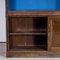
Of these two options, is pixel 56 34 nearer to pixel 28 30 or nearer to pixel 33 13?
pixel 33 13

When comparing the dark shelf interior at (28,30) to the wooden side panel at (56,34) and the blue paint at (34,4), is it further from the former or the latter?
the wooden side panel at (56,34)

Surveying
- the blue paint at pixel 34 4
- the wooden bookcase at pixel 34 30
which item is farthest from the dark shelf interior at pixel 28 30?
the blue paint at pixel 34 4

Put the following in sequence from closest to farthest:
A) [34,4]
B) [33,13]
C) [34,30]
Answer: [33,13] < [34,4] < [34,30]

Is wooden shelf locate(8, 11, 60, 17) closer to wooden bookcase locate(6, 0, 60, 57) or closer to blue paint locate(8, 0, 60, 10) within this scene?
wooden bookcase locate(6, 0, 60, 57)

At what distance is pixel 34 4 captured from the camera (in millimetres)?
3385

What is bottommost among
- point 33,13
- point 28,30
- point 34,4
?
point 28,30

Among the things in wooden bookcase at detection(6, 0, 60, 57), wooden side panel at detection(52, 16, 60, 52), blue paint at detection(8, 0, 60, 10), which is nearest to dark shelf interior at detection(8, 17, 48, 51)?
wooden bookcase at detection(6, 0, 60, 57)

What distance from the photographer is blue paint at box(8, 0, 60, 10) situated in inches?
131

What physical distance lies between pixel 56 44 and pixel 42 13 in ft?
2.20

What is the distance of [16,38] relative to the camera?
11.7 ft

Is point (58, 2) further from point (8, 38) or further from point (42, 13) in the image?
point (8, 38)

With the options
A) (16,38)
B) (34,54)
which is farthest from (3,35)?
(34,54)

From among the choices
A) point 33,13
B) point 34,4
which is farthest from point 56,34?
point 34,4

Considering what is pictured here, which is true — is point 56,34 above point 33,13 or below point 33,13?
below
